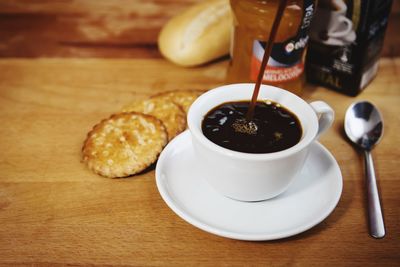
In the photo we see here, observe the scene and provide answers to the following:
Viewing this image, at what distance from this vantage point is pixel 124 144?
1.06m

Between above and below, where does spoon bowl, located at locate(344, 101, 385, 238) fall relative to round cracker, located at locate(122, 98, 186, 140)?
above

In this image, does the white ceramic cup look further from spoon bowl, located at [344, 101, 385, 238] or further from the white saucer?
spoon bowl, located at [344, 101, 385, 238]

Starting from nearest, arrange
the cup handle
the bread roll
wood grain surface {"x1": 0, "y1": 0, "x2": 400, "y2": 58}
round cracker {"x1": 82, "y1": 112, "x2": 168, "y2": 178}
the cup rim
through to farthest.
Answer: the cup rim < the cup handle < round cracker {"x1": 82, "y1": 112, "x2": 168, "y2": 178} < the bread roll < wood grain surface {"x1": 0, "y1": 0, "x2": 400, "y2": 58}

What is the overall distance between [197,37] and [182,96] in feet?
0.87

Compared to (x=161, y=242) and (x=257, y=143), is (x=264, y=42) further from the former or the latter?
(x=161, y=242)

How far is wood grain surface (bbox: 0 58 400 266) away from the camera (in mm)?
854

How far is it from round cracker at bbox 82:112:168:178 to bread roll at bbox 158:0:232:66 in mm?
350

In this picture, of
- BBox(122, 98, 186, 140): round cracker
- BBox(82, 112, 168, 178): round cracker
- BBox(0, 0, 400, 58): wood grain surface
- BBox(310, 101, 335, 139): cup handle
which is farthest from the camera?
BBox(0, 0, 400, 58): wood grain surface

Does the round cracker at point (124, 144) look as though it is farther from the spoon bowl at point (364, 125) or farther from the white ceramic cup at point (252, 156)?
the spoon bowl at point (364, 125)

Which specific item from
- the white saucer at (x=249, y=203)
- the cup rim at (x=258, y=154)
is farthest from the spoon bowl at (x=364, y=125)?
the cup rim at (x=258, y=154)

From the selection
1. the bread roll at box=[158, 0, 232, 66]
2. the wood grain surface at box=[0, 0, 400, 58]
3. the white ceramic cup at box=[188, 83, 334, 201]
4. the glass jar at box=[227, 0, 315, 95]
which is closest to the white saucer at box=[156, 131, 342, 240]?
the white ceramic cup at box=[188, 83, 334, 201]

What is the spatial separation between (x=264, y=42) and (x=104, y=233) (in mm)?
598

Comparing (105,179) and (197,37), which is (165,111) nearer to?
(105,179)

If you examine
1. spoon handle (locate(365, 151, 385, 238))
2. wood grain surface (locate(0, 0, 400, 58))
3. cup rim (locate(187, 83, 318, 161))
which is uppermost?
cup rim (locate(187, 83, 318, 161))
